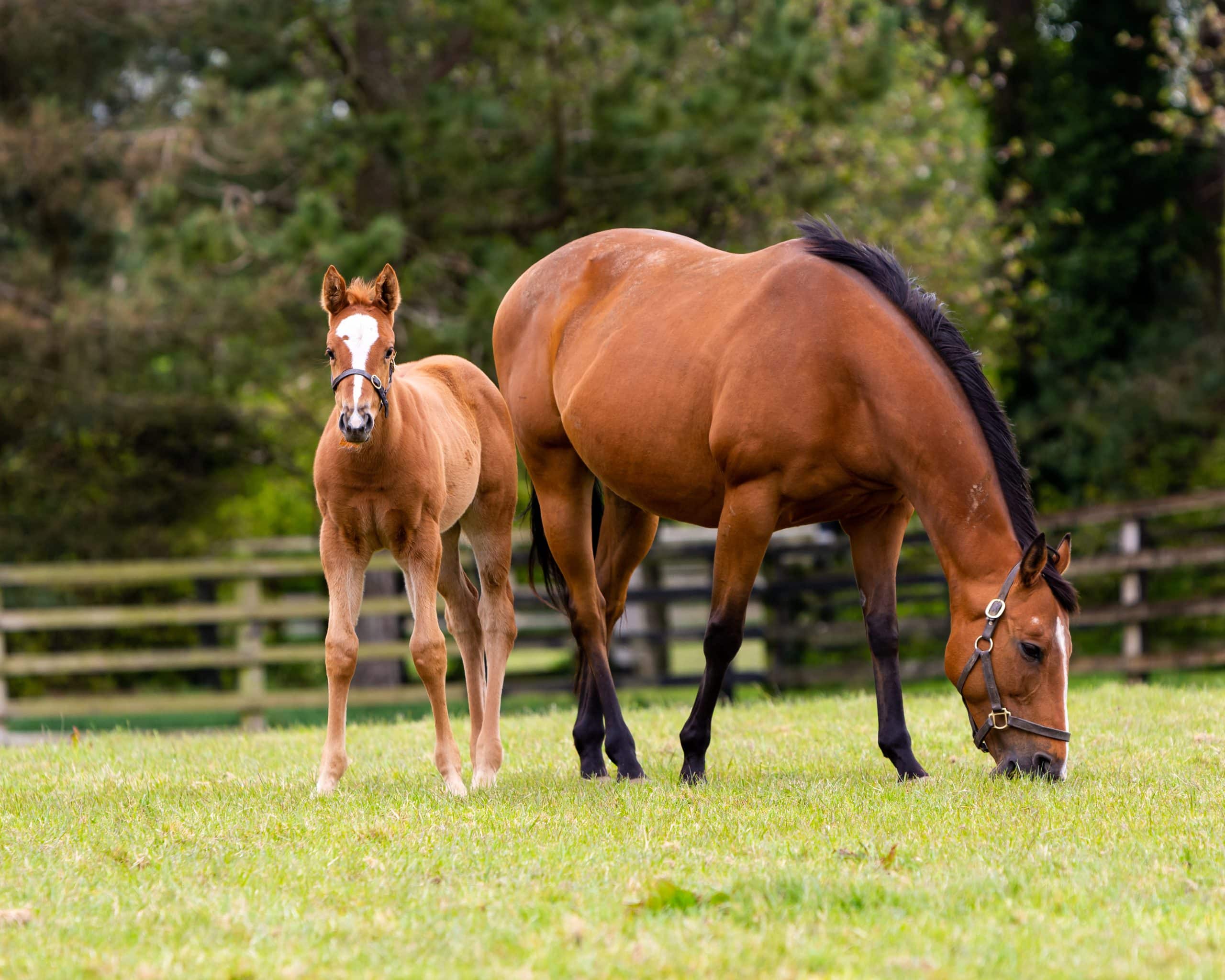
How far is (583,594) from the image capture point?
247 inches

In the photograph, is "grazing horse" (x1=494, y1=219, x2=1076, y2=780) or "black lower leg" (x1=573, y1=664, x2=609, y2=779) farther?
"black lower leg" (x1=573, y1=664, x2=609, y2=779)

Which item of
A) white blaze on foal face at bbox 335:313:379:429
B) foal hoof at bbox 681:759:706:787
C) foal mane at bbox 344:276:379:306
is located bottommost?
foal hoof at bbox 681:759:706:787

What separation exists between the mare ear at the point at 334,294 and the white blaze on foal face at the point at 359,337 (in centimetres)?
15

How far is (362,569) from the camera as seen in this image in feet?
18.4

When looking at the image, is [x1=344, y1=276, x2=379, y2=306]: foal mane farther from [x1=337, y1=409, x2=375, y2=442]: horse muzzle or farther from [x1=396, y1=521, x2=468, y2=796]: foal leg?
[x1=396, y1=521, x2=468, y2=796]: foal leg

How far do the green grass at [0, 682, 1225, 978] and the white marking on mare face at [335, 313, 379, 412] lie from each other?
1602 mm

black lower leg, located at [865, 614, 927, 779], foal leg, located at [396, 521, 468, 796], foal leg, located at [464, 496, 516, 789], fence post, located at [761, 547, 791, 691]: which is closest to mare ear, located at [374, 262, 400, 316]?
foal leg, located at [396, 521, 468, 796]

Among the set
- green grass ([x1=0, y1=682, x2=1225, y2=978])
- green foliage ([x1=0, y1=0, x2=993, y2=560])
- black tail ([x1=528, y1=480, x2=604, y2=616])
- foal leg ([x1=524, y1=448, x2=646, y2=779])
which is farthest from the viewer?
green foliage ([x1=0, y1=0, x2=993, y2=560])

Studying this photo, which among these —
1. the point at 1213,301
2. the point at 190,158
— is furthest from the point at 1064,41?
the point at 190,158

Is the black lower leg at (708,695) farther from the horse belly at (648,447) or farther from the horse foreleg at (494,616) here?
the horse foreleg at (494,616)

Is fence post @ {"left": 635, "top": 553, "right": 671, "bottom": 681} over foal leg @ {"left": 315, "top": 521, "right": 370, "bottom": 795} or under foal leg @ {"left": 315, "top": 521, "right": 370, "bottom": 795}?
under

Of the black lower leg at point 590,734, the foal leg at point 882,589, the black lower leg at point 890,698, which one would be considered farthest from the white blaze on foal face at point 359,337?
the black lower leg at point 890,698

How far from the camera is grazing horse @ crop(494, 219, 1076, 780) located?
5.15 m

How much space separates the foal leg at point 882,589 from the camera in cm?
570
